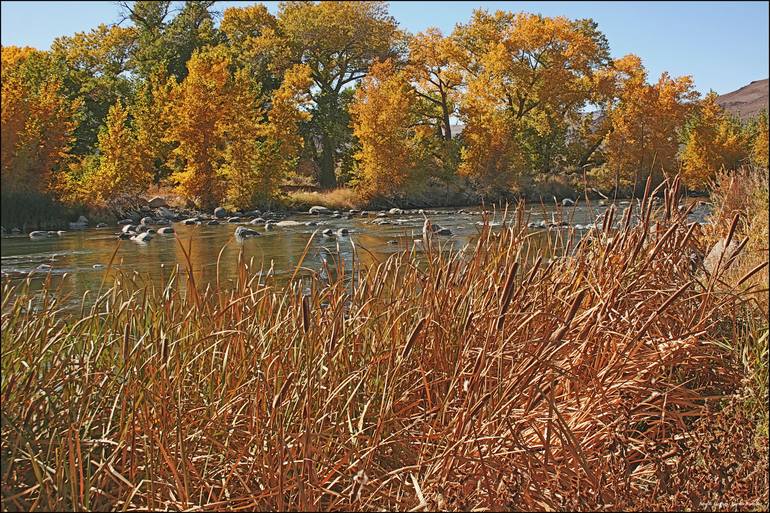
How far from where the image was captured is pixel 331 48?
34.6 meters

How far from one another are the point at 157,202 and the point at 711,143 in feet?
67.4

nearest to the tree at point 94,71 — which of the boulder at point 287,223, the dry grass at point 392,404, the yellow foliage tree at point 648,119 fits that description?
the boulder at point 287,223

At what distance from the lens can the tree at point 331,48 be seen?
33.8 m

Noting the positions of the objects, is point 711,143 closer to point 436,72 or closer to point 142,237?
point 436,72

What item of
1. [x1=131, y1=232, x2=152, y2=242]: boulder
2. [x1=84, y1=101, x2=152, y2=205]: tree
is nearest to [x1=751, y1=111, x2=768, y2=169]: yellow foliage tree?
[x1=131, y1=232, x2=152, y2=242]: boulder

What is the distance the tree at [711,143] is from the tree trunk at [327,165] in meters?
14.3

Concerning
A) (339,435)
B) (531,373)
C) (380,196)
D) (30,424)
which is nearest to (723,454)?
(531,373)

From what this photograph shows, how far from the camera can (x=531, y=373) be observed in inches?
91.7

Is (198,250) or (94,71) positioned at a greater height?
(94,71)

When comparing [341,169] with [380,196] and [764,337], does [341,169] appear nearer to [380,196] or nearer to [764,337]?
[380,196]

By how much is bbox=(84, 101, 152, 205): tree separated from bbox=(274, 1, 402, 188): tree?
9.42 meters

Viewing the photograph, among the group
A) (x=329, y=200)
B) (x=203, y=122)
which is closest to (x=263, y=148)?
(x=203, y=122)

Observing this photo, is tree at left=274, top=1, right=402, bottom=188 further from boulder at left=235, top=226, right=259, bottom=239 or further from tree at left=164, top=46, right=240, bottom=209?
boulder at left=235, top=226, right=259, bottom=239

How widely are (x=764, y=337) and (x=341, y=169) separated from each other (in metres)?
33.5
